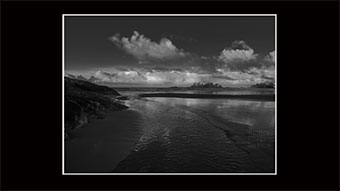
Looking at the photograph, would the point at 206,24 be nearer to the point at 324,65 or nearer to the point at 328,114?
the point at 324,65

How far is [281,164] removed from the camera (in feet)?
18.7

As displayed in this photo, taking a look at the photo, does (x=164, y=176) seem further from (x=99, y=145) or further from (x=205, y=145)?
(x=99, y=145)

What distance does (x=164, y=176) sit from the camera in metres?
5.62

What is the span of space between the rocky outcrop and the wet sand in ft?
1.13

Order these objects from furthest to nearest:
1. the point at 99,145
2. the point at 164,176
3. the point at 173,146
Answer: the point at 173,146, the point at 99,145, the point at 164,176

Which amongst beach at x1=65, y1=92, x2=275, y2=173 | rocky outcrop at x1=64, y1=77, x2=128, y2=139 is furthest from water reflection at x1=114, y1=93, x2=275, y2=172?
rocky outcrop at x1=64, y1=77, x2=128, y2=139

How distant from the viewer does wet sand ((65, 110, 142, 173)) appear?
235 inches

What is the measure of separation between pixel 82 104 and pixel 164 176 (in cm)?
594

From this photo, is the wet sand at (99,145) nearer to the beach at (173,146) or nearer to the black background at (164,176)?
the beach at (173,146)

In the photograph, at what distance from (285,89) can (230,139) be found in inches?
121

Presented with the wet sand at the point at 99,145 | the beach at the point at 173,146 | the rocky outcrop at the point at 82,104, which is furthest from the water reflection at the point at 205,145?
the rocky outcrop at the point at 82,104

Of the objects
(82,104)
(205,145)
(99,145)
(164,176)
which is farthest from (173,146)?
(82,104)

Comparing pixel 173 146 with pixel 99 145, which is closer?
pixel 99 145

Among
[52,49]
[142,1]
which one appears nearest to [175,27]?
[142,1]
